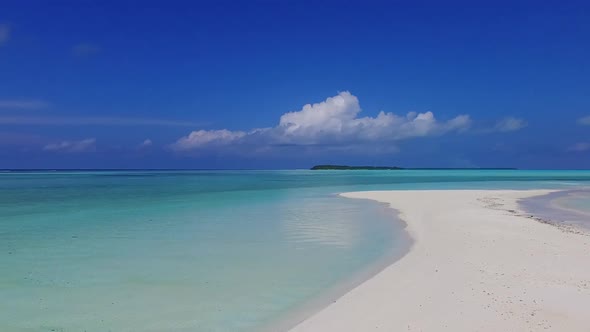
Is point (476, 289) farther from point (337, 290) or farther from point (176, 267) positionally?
point (176, 267)

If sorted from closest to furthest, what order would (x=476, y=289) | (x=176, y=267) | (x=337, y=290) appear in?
(x=476, y=289), (x=337, y=290), (x=176, y=267)

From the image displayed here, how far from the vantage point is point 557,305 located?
697cm

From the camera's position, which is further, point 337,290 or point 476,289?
point 337,290

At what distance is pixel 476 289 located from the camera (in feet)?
25.9

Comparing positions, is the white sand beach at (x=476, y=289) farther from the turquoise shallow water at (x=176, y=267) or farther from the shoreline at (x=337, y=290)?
the turquoise shallow water at (x=176, y=267)

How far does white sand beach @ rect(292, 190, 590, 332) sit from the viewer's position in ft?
20.9

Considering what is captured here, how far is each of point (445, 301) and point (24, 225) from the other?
56.3ft

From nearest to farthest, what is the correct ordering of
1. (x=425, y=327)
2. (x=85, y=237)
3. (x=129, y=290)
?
(x=425, y=327) → (x=129, y=290) → (x=85, y=237)

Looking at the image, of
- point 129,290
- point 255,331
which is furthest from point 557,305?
point 129,290

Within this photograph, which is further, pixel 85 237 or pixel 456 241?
pixel 85 237

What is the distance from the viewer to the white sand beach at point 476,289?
20.9 feet

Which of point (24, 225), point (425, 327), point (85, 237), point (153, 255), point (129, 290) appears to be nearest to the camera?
point (425, 327)

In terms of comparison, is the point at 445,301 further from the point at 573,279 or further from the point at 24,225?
the point at 24,225

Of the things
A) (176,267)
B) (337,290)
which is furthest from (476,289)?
(176,267)
